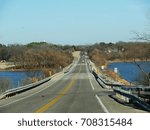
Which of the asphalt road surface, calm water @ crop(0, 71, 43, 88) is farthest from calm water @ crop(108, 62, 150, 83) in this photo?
calm water @ crop(0, 71, 43, 88)

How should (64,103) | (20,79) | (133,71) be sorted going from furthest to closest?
(133,71)
(20,79)
(64,103)

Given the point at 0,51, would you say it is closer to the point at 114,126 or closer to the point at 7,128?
the point at 7,128

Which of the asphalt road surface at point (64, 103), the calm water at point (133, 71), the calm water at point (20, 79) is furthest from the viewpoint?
the calm water at point (20, 79)

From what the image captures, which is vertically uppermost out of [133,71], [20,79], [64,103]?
[64,103]

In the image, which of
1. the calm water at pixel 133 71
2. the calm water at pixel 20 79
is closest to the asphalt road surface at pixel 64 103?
the calm water at pixel 133 71

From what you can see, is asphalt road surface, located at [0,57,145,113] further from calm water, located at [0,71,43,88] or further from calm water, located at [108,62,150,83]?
calm water, located at [0,71,43,88]

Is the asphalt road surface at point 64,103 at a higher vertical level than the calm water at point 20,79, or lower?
higher

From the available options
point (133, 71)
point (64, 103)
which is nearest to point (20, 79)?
point (133, 71)

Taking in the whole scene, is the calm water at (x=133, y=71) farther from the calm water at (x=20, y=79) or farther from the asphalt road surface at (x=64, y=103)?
the calm water at (x=20, y=79)

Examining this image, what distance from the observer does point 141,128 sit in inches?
172

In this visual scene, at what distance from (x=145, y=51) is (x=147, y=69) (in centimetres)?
1357

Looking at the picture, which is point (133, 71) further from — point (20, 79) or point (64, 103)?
point (64, 103)

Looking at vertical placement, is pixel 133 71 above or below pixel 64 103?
below

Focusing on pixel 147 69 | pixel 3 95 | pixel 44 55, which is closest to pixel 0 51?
pixel 44 55
